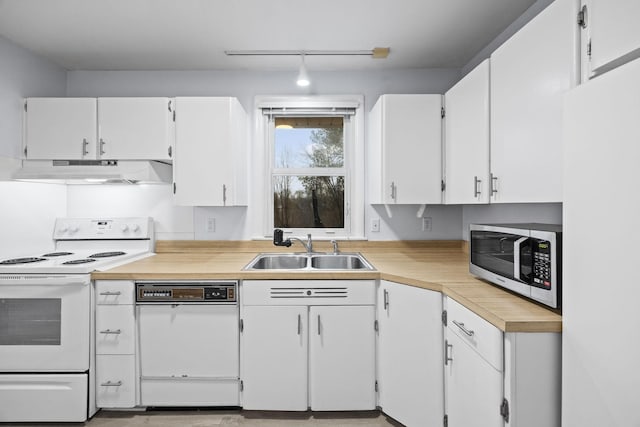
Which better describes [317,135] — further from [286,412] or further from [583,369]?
Result: [583,369]

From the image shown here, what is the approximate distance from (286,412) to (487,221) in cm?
184

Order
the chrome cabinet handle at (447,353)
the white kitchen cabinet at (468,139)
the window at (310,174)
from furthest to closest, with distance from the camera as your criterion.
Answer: the window at (310,174) → the white kitchen cabinet at (468,139) → the chrome cabinet handle at (447,353)

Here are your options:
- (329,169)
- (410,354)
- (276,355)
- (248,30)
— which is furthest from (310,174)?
(410,354)

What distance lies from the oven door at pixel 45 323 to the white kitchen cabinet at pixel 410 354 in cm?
175

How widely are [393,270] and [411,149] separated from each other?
2.81ft

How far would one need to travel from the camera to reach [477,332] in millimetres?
1353

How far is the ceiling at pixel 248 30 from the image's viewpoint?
74.7 inches

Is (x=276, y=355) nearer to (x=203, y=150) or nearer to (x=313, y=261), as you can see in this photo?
(x=313, y=261)

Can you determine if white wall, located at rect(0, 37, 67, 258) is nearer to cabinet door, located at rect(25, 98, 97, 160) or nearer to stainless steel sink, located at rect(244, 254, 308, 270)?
cabinet door, located at rect(25, 98, 97, 160)

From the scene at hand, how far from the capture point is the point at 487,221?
2.36 metres

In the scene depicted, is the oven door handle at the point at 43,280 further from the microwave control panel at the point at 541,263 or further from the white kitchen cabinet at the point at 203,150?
the microwave control panel at the point at 541,263

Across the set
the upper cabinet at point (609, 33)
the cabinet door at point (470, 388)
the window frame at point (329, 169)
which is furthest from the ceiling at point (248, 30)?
the cabinet door at point (470, 388)

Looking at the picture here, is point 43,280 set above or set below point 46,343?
above

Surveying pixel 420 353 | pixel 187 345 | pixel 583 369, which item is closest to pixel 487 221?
pixel 420 353
